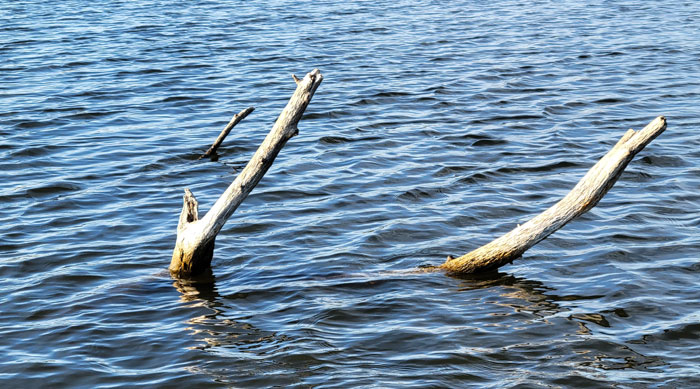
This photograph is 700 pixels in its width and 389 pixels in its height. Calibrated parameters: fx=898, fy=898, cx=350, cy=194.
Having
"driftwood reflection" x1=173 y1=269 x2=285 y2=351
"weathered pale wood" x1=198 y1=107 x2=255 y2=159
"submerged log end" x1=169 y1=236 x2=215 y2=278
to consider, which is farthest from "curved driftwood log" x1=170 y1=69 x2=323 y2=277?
"weathered pale wood" x1=198 y1=107 x2=255 y2=159

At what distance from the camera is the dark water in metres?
7.23

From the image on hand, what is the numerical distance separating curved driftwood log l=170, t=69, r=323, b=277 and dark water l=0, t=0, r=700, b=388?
272 millimetres

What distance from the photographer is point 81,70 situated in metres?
18.9

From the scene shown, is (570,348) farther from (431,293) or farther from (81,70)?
(81,70)

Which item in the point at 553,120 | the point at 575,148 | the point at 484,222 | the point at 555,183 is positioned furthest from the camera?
the point at 553,120

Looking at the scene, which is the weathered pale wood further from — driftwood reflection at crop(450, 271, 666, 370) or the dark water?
driftwood reflection at crop(450, 271, 666, 370)

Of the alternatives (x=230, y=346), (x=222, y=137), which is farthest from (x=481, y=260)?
(x=222, y=137)

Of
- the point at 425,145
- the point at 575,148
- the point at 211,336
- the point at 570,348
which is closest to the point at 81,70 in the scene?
the point at 425,145

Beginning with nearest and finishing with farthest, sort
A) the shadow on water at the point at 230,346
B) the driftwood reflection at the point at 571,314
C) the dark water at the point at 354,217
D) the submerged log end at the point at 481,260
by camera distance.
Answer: the shadow on water at the point at 230,346, the driftwood reflection at the point at 571,314, the dark water at the point at 354,217, the submerged log end at the point at 481,260

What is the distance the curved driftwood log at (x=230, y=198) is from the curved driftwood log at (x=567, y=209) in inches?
84.5

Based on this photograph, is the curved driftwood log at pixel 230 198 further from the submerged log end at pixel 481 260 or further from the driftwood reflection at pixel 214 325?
the submerged log end at pixel 481 260

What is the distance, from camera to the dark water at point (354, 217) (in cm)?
723

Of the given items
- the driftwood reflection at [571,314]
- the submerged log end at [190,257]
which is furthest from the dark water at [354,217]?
the submerged log end at [190,257]

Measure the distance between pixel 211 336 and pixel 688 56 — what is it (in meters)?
14.7
